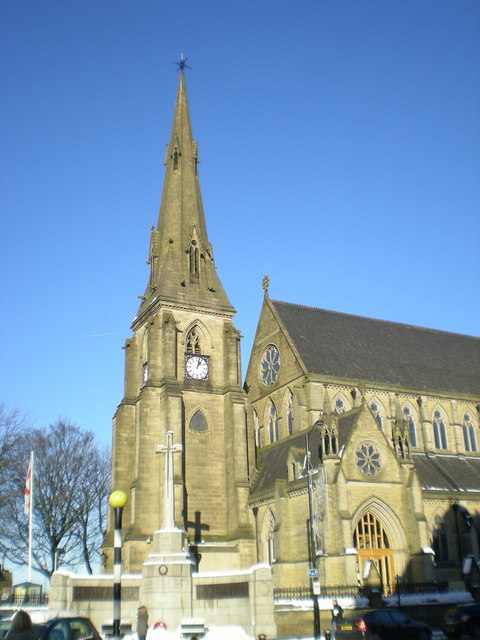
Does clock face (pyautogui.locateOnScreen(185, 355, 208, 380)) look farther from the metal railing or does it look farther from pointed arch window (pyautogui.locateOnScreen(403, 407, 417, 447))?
the metal railing

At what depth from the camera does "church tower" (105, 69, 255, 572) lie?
39.8 metres

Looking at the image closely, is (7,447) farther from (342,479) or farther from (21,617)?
(21,617)

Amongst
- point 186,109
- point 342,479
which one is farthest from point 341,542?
point 186,109

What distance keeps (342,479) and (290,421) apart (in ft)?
40.4

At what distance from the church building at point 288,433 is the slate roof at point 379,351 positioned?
0.46ft

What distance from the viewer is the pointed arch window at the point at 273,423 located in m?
47.2

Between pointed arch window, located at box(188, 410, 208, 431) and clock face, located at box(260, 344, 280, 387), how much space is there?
691 cm

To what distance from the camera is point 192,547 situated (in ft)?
128

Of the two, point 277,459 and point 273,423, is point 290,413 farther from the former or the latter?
point 277,459

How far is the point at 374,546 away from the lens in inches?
1371

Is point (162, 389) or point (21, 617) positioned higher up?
point (162, 389)

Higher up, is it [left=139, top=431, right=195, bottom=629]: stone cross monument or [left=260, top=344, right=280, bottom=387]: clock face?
[left=260, top=344, right=280, bottom=387]: clock face

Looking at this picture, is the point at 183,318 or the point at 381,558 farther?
the point at 183,318

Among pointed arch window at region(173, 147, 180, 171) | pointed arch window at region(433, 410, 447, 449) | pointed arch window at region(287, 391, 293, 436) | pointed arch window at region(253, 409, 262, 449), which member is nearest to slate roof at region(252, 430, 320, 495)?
pointed arch window at region(287, 391, 293, 436)
